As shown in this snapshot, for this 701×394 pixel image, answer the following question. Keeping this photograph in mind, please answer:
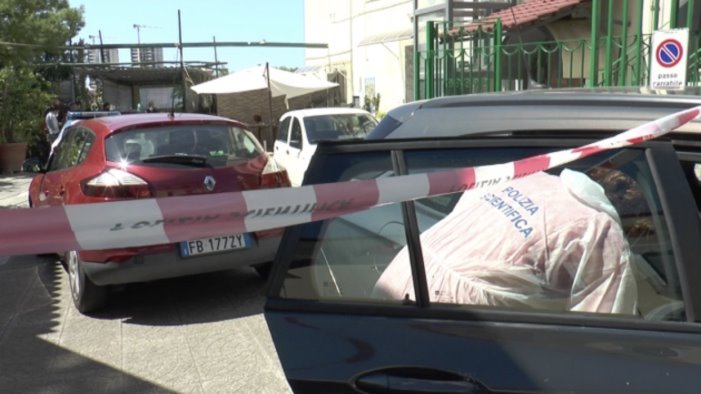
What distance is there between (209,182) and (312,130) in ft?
19.6

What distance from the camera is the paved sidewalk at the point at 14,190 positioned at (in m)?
10.4

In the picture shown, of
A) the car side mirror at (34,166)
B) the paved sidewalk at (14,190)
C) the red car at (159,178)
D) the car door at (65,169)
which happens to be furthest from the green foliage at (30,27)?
the red car at (159,178)

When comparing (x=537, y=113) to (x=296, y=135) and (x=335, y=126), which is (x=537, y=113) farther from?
(x=296, y=135)

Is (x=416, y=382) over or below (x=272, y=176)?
below

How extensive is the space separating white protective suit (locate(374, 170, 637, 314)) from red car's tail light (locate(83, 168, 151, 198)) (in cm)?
315

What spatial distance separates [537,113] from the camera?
242 cm

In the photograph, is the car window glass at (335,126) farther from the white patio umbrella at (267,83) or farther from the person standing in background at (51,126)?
the person standing in background at (51,126)

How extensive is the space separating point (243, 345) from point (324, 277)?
8.34 ft

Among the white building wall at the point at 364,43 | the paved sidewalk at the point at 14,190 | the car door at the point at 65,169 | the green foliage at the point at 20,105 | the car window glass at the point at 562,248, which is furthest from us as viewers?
the white building wall at the point at 364,43

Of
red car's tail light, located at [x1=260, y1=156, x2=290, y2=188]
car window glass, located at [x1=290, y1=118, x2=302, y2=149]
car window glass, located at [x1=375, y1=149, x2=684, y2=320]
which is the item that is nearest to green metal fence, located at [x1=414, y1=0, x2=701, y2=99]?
car window glass, located at [x1=290, y1=118, x2=302, y2=149]

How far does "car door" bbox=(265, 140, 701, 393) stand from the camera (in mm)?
1662

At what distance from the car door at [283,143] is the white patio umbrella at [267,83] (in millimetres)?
4052

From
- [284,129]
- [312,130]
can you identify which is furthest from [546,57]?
[284,129]

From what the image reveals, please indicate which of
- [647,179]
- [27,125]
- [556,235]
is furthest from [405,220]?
[27,125]
